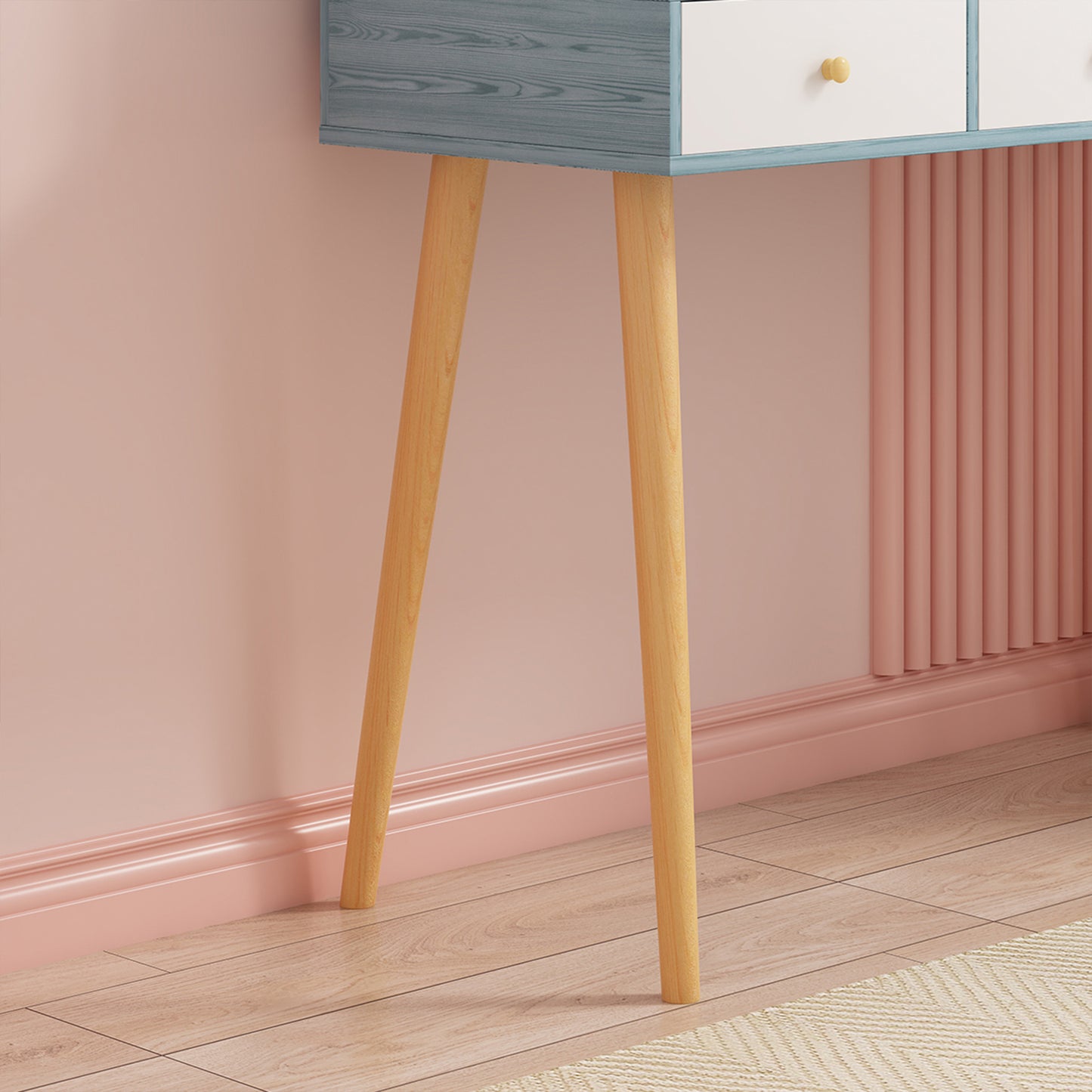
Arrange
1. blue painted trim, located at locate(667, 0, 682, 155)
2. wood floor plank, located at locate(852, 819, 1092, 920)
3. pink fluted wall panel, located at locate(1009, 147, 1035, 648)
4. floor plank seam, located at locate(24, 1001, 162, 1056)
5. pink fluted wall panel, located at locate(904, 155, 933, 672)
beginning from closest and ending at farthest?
blue painted trim, located at locate(667, 0, 682, 155), floor plank seam, located at locate(24, 1001, 162, 1056), wood floor plank, located at locate(852, 819, 1092, 920), pink fluted wall panel, located at locate(904, 155, 933, 672), pink fluted wall panel, located at locate(1009, 147, 1035, 648)

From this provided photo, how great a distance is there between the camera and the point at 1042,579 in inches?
88.4

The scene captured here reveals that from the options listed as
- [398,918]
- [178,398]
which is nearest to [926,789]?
[398,918]

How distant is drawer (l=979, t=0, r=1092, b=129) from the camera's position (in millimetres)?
1427

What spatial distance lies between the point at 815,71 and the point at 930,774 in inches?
38.3

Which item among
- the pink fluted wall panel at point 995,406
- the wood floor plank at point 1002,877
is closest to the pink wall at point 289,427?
the pink fluted wall panel at point 995,406

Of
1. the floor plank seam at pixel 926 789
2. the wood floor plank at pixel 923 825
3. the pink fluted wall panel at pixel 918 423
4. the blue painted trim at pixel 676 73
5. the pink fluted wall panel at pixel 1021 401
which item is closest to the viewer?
the blue painted trim at pixel 676 73

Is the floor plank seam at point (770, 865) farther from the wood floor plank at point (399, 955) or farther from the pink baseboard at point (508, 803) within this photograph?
the pink baseboard at point (508, 803)

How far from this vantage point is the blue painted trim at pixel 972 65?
4.62ft

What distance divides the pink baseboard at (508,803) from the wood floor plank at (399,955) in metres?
0.09

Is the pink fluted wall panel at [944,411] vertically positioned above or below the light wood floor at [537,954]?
above

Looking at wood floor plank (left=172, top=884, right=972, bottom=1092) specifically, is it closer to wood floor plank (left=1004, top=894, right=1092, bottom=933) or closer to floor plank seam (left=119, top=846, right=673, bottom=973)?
wood floor plank (left=1004, top=894, right=1092, bottom=933)

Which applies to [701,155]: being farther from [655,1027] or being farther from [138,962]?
[138,962]

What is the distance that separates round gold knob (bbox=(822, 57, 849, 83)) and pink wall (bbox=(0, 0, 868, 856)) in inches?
18.6

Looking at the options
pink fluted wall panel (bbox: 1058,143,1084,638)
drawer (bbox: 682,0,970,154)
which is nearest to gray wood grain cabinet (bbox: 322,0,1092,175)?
drawer (bbox: 682,0,970,154)
